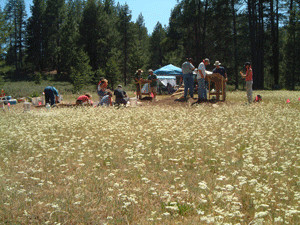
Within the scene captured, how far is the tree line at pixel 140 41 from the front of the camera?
4131cm

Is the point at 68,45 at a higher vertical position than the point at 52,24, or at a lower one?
lower

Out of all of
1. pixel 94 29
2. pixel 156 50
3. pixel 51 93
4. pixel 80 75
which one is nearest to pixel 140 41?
pixel 94 29

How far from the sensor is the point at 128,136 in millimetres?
7621

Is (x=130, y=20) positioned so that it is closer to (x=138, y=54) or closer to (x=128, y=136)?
(x=138, y=54)

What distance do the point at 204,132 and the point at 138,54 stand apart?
131ft

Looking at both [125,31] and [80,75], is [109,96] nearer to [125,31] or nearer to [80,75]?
[80,75]

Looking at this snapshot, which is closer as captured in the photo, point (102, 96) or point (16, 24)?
point (102, 96)

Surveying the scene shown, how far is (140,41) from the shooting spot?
6131cm

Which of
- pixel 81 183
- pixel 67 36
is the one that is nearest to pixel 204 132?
pixel 81 183

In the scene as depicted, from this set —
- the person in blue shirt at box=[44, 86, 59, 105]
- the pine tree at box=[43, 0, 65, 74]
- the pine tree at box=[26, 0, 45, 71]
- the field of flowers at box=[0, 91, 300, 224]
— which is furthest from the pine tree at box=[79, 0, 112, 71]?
the field of flowers at box=[0, 91, 300, 224]

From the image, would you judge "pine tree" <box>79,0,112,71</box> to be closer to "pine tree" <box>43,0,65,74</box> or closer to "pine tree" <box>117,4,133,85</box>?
"pine tree" <box>117,4,133,85</box>

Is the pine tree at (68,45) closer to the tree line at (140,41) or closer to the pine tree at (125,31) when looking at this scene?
the tree line at (140,41)

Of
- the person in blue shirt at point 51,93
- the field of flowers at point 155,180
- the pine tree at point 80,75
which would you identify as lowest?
the field of flowers at point 155,180

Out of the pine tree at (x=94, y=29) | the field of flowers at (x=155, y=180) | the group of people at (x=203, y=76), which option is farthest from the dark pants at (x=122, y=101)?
the pine tree at (x=94, y=29)
